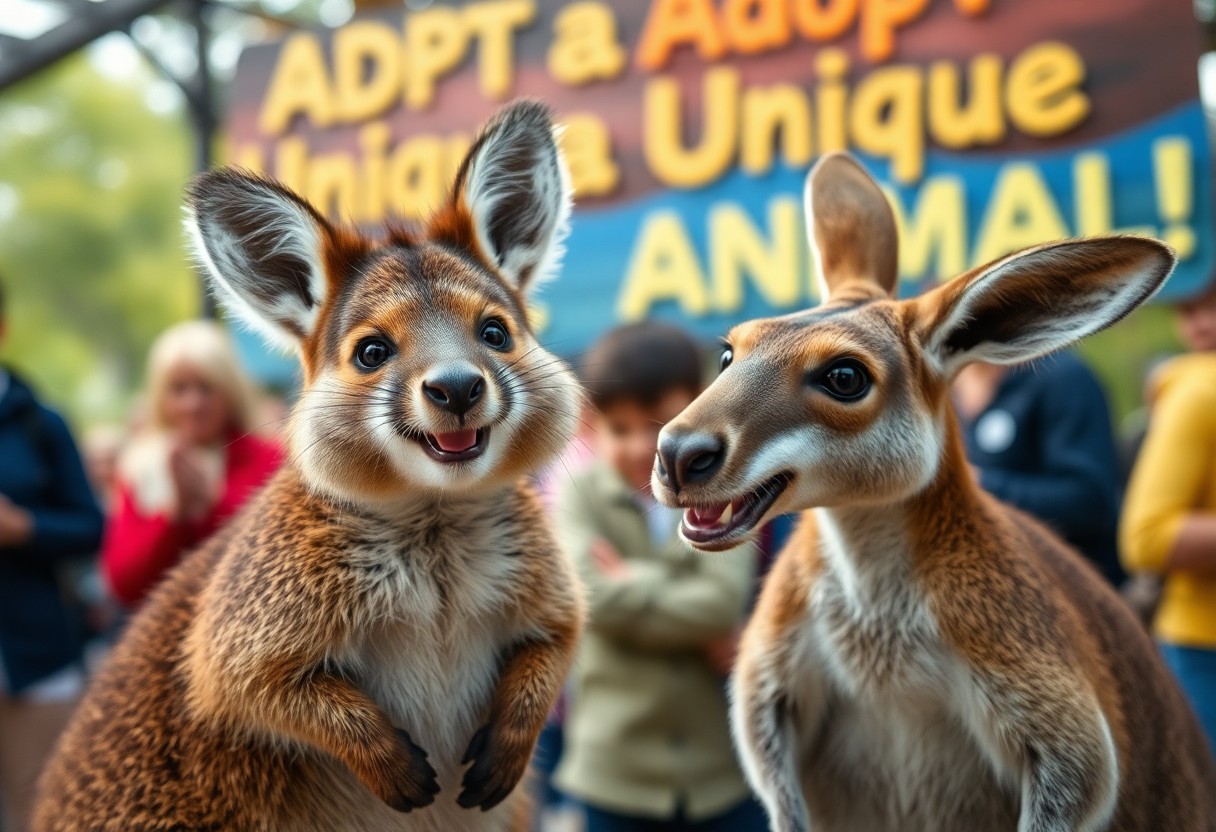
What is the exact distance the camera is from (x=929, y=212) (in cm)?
497

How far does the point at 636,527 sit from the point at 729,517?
1.49m

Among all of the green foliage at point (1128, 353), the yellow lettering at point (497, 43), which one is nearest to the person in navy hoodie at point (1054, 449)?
the yellow lettering at point (497, 43)

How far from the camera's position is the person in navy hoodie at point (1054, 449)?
3.49m

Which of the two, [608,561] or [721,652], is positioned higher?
[608,561]

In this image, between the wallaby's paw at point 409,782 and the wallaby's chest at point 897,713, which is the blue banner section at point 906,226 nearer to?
the wallaby's chest at point 897,713

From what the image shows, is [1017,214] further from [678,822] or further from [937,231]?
[678,822]

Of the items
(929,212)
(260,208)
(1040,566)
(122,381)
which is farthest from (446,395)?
(122,381)

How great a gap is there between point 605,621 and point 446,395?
135 centimetres

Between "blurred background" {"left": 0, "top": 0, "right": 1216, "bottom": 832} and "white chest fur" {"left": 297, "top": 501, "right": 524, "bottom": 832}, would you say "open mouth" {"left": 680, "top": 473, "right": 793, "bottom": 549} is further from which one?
"blurred background" {"left": 0, "top": 0, "right": 1216, "bottom": 832}

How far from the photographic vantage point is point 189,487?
12.4 feet

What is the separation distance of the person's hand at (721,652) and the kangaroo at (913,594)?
1010mm

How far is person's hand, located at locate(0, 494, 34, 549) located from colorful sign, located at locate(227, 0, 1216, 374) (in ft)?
5.73

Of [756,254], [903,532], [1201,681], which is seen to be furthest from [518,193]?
[756,254]

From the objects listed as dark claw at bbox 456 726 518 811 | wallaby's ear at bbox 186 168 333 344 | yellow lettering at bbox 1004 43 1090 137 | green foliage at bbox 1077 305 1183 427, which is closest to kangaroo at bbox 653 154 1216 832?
dark claw at bbox 456 726 518 811
